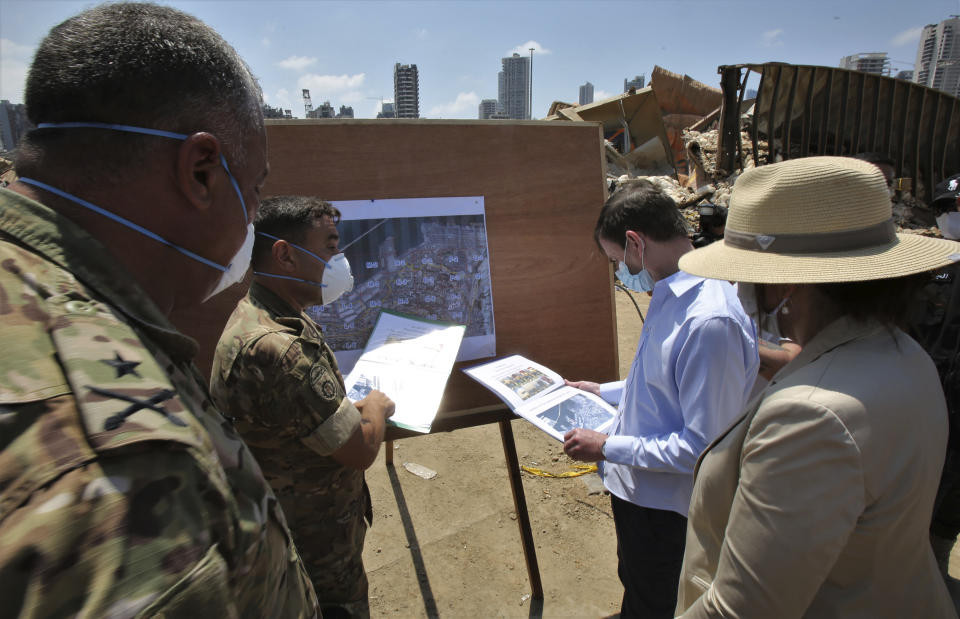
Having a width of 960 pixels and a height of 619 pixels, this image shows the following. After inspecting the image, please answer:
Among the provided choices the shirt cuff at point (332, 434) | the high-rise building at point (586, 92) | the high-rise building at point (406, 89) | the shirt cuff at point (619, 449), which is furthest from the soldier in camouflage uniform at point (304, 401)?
the high-rise building at point (586, 92)

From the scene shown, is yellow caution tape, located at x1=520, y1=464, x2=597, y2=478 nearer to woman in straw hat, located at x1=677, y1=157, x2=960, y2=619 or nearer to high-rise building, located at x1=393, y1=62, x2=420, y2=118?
woman in straw hat, located at x1=677, y1=157, x2=960, y2=619

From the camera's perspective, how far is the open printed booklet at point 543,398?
1856mm

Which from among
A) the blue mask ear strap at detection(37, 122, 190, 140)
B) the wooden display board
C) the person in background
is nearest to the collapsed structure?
the person in background

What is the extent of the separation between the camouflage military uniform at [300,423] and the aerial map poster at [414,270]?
1.26ft

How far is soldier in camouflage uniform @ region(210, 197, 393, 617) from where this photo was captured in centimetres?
136

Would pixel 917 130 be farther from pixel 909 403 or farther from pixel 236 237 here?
pixel 236 237

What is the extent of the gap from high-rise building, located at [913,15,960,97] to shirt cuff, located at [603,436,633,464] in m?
49.6

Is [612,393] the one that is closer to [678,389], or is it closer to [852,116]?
[678,389]

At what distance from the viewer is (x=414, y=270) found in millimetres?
2176

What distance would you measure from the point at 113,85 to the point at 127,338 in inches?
15.1

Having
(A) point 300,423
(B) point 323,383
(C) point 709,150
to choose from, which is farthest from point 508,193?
(C) point 709,150

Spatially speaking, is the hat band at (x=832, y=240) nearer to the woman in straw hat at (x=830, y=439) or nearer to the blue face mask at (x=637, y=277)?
the woman in straw hat at (x=830, y=439)

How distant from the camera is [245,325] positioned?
4.67ft

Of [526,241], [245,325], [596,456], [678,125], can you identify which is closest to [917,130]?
[678,125]
